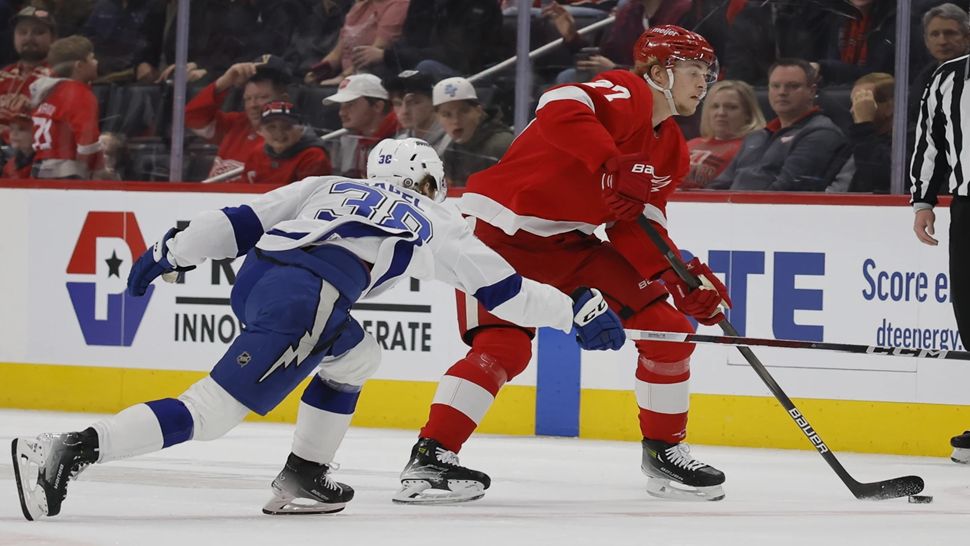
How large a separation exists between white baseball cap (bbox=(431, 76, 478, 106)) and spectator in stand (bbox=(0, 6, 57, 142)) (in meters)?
1.60

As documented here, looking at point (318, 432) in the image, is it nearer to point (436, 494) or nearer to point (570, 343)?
point (436, 494)

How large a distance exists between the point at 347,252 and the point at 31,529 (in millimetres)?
806

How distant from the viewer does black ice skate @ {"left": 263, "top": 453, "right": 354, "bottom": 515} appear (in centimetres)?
313

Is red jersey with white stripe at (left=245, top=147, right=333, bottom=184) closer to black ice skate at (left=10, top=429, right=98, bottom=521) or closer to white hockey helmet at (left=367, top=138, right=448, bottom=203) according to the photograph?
white hockey helmet at (left=367, top=138, right=448, bottom=203)

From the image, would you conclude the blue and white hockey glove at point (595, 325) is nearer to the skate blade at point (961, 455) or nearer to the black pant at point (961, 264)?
the black pant at point (961, 264)

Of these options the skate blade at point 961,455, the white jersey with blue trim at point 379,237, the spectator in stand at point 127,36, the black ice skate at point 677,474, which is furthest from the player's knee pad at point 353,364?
the spectator in stand at point 127,36

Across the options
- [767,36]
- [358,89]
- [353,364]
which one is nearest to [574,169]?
[353,364]

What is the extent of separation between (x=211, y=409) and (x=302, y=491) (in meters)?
0.40

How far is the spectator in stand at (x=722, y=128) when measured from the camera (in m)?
5.01

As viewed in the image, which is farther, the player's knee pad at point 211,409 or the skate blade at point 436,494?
the skate blade at point 436,494

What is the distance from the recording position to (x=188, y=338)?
535 cm

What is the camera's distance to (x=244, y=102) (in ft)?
18.4

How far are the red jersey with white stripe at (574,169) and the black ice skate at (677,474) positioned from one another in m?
0.43

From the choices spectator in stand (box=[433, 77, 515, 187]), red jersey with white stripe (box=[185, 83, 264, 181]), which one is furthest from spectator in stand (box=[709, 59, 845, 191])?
red jersey with white stripe (box=[185, 83, 264, 181])
